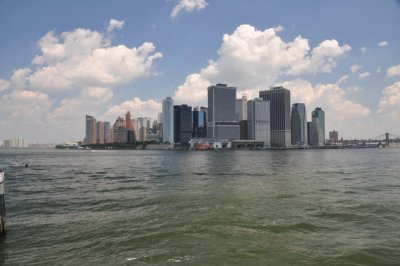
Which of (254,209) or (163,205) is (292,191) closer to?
(254,209)

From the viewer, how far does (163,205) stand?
30016mm

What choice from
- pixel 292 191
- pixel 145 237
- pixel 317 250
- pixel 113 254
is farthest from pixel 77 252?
pixel 292 191

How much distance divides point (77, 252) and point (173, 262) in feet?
18.1

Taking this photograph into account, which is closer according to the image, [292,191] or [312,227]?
[312,227]

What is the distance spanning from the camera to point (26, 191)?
135ft

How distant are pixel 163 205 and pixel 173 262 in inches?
575

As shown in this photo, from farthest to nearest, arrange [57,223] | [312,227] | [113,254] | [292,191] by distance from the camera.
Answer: [292,191], [57,223], [312,227], [113,254]

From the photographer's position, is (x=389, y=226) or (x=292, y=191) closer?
(x=389, y=226)

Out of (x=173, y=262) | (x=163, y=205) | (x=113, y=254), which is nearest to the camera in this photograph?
(x=173, y=262)

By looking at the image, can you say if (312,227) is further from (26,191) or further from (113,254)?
(26,191)

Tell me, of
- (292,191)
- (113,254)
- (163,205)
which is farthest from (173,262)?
(292,191)

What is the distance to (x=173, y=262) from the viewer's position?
15570 millimetres

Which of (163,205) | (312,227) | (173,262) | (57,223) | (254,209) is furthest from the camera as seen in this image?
(163,205)

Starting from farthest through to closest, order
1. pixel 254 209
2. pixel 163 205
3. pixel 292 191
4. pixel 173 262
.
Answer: pixel 292 191, pixel 163 205, pixel 254 209, pixel 173 262
